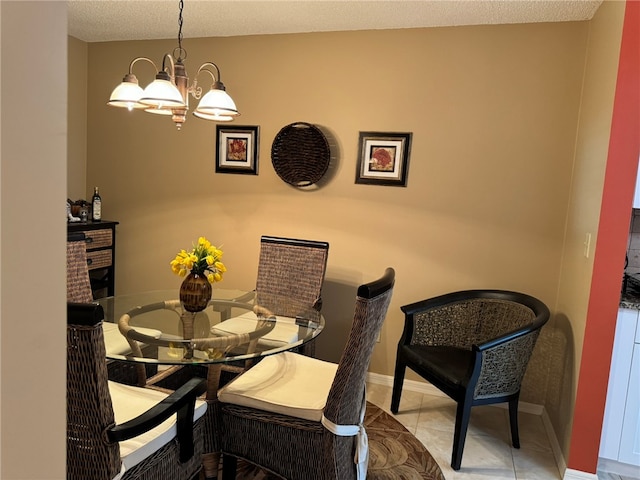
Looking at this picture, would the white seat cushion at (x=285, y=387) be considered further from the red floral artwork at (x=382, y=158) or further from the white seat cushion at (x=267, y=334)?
the red floral artwork at (x=382, y=158)

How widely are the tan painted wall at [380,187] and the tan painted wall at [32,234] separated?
2721mm

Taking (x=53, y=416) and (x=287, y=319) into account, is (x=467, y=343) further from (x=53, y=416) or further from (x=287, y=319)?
(x=53, y=416)

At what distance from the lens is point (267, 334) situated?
217cm

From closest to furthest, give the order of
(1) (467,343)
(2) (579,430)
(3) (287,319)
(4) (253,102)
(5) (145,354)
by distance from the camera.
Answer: (5) (145,354) → (2) (579,430) → (3) (287,319) → (1) (467,343) → (4) (253,102)

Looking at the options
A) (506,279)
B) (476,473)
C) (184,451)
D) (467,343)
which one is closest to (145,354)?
(184,451)

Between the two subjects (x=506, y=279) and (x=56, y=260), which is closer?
(x=56, y=260)

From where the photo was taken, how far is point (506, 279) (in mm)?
2986

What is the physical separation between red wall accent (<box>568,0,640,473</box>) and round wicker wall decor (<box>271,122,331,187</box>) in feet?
5.61

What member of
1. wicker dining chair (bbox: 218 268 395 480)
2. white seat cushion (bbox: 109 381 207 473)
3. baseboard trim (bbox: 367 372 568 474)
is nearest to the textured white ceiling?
wicker dining chair (bbox: 218 268 395 480)

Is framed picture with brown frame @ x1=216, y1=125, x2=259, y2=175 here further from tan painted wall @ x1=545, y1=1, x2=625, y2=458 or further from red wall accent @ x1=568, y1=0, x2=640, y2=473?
red wall accent @ x1=568, y1=0, x2=640, y2=473

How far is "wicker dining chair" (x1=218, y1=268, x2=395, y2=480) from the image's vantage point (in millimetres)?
1672

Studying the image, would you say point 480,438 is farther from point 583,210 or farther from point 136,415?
point 136,415

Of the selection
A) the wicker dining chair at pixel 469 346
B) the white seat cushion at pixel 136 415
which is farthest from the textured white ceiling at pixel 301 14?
the white seat cushion at pixel 136 415

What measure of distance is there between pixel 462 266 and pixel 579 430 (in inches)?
45.3
